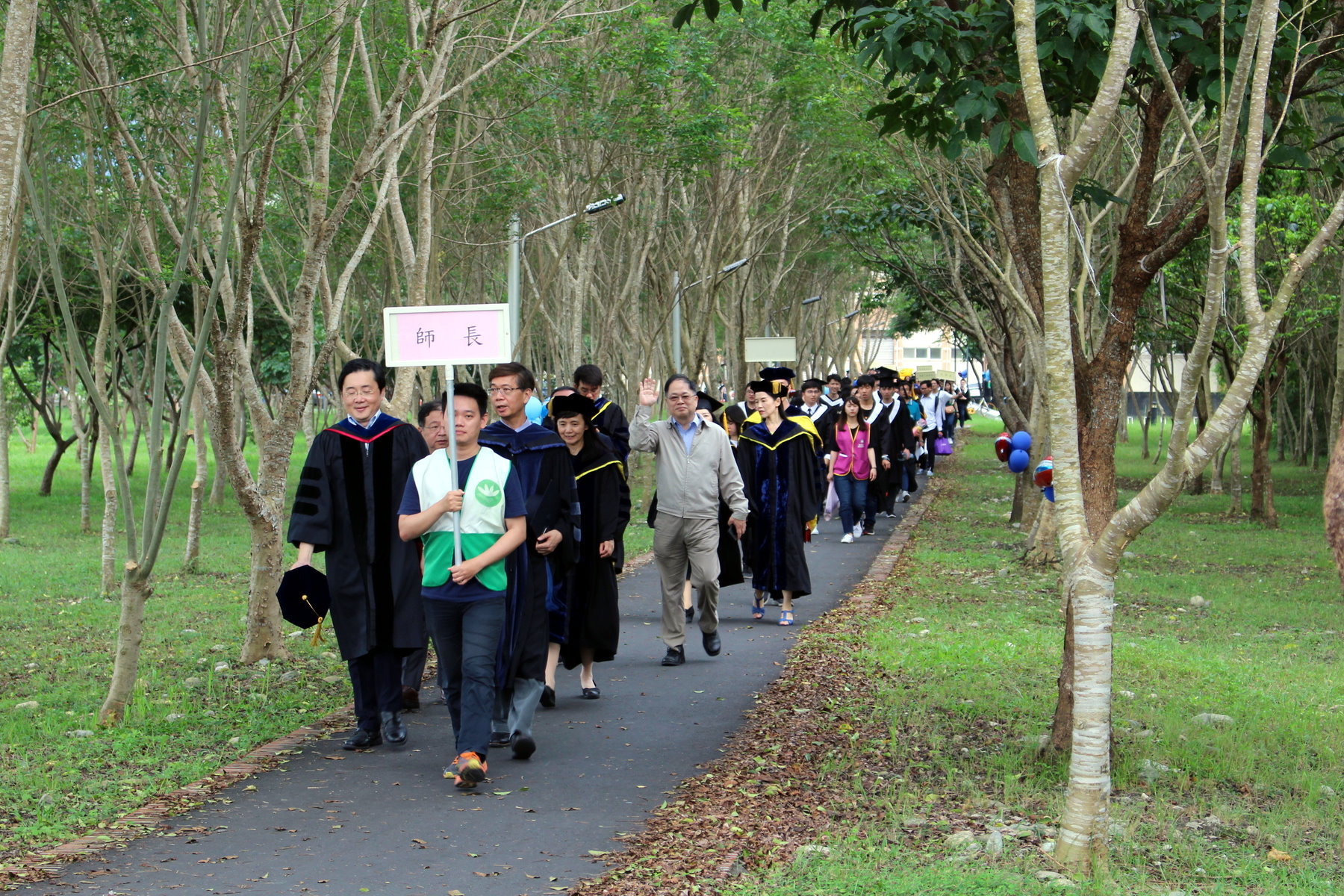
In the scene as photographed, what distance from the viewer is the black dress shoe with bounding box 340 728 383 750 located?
22.6ft

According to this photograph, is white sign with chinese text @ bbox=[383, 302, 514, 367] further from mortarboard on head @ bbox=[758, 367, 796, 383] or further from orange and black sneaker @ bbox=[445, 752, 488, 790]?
mortarboard on head @ bbox=[758, 367, 796, 383]

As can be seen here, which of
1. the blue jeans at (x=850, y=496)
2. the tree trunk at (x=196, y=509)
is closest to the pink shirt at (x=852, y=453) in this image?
the blue jeans at (x=850, y=496)

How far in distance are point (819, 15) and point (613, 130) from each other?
12110mm

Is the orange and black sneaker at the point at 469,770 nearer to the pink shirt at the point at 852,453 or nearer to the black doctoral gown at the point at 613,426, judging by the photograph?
the black doctoral gown at the point at 613,426

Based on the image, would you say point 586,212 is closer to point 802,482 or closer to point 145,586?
point 802,482

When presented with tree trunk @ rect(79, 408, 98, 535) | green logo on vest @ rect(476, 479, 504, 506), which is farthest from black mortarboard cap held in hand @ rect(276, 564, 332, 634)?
tree trunk @ rect(79, 408, 98, 535)

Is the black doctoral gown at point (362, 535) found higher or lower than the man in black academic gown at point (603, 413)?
lower

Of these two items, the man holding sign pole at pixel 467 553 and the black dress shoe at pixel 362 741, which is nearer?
the man holding sign pole at pixel 467 553

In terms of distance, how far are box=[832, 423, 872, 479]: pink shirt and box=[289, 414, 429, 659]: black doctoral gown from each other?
10236 millimetres

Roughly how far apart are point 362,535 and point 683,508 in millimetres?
2874

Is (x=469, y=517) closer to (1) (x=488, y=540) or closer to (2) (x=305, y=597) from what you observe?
(1) (x=488, y=540)

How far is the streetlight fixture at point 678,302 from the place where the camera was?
25.1 metres

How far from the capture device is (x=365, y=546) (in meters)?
6.96

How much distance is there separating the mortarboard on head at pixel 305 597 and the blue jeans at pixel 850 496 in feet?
35.3
